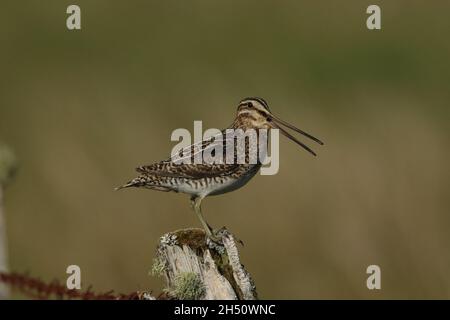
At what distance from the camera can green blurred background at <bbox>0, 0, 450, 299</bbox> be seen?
925 cm

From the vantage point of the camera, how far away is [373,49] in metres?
13.3

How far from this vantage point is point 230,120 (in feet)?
33.7

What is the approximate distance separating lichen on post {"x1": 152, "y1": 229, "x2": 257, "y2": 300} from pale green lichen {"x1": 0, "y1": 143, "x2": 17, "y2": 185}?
1.59 metres

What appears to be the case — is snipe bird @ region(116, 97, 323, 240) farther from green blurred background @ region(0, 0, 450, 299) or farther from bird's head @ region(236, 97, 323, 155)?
green blurred background @ region(0, 0, 450, 299)

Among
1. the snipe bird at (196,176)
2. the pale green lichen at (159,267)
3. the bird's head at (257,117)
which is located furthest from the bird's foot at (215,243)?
the bird's head at (257,117)

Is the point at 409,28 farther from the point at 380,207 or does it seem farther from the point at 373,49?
the point at 380,207

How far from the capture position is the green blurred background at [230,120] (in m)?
9.25

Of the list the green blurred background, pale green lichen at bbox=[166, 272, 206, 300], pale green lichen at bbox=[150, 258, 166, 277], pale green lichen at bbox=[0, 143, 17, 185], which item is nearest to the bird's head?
the green blurred background

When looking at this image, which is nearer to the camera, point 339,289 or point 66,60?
point 339,289

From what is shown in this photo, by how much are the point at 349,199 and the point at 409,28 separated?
15.6 feet

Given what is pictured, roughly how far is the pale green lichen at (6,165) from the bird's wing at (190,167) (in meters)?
3.74

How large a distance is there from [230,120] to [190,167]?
3862 millimetres

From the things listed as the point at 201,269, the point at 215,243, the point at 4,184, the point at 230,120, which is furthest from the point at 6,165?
the point at 230,120
